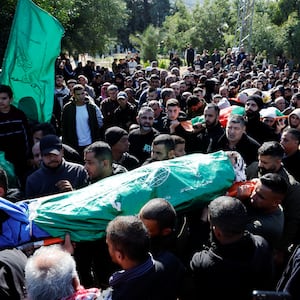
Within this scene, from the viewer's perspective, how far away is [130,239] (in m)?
2.17

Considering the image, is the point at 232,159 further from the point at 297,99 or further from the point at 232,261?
the point at 297,99

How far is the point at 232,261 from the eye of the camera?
237 cm

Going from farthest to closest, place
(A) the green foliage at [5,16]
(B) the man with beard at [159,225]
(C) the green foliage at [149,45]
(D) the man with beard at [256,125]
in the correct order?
(C) the green foliage at [149,45], (A) the green foliage at [5,16], (D) the man with beard at [256,125], (B) the man with beard at [159,225]

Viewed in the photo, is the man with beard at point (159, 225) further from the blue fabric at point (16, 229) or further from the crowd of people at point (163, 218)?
the blue fabric at point (16, 229)

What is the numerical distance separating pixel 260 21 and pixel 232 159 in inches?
1054

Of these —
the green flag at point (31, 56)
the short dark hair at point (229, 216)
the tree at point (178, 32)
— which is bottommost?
the short dark hair at point (229, 216)

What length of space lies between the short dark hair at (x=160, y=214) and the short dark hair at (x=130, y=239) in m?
0.28

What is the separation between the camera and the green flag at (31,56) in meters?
4.90

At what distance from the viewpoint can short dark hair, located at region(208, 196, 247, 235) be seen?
7.93ft

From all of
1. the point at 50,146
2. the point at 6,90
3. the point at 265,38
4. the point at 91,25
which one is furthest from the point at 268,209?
the point at 265,38

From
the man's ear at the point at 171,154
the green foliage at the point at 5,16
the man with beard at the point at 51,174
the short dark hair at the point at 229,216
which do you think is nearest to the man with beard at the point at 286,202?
the man's ear at the point at 171,154

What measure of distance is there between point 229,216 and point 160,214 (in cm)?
40

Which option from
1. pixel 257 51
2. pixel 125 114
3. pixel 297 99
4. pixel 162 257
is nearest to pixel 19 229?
pixel 162 257

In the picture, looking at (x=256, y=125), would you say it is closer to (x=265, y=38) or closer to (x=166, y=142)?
(x=166, y=142)
